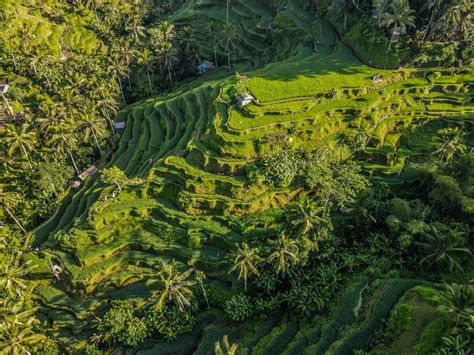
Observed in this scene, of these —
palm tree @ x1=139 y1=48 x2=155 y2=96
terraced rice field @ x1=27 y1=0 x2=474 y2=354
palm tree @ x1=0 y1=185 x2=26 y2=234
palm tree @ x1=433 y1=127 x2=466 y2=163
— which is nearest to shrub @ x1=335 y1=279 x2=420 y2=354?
terraced rice field @ x1=27 y1=0 x2=474 y2=354

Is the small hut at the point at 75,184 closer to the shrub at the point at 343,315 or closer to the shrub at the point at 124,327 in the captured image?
the shrub at the point at 124,327

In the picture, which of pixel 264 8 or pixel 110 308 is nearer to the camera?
pixel 110 308

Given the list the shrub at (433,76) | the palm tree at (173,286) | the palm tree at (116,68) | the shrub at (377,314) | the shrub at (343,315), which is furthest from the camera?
the palm tree at (116,68)

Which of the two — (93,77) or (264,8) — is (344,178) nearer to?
(93,77)

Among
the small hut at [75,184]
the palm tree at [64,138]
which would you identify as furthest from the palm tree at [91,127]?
the small hut at [75,184]

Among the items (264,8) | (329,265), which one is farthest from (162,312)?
(264,8)

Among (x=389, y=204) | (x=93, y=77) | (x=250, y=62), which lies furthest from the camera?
(x=250, y=62)

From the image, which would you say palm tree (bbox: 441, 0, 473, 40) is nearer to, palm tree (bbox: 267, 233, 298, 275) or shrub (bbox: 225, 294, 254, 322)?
palm tree (bbox: 267, 233, 298, 275)

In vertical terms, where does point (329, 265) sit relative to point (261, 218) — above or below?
below
